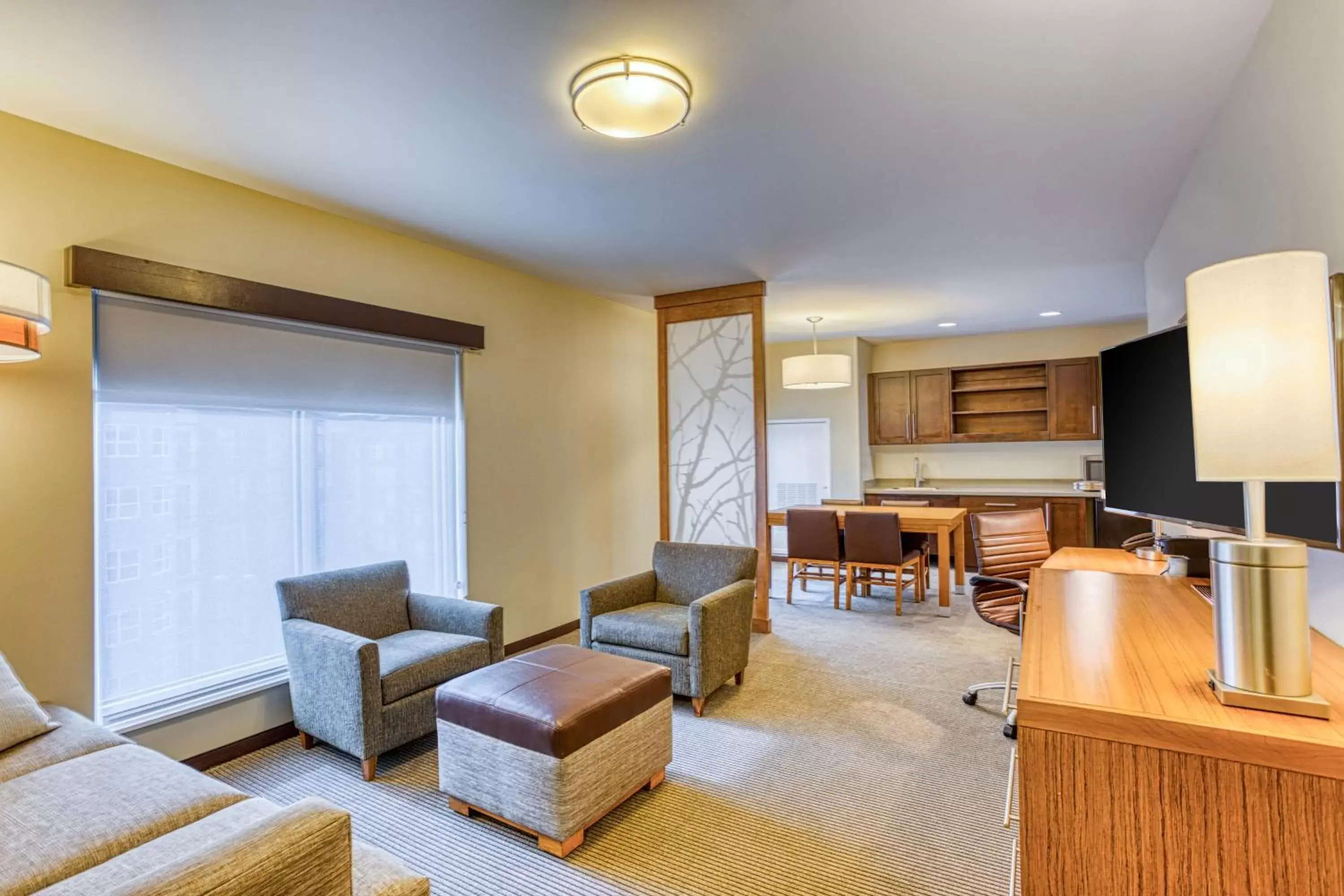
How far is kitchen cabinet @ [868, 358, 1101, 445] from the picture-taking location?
6.59 meters

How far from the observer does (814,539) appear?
208 inches

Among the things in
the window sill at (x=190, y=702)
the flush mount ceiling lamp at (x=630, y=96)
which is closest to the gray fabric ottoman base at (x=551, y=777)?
the window sill at (x=190, y=702)

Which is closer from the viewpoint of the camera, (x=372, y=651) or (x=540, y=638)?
(x=372, y=651)

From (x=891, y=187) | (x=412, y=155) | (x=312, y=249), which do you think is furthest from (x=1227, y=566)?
(x=312, y=249)

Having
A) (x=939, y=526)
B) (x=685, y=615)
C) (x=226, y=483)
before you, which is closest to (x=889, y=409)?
(x=939, y=526)

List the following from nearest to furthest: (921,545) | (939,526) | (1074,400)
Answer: (939,526)
(921,545)
(1074,400)

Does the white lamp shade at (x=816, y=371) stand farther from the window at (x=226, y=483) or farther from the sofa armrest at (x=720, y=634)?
the window at (x=226, y=483)

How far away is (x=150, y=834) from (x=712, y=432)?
374 centimetres

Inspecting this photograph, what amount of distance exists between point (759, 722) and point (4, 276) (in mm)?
3263

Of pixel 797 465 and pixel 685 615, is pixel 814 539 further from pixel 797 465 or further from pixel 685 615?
pixel 797 465

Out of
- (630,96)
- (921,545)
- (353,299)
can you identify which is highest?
(630,96)

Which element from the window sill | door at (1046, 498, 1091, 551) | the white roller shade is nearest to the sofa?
the window sill

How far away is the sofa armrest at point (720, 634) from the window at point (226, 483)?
178 centimetres

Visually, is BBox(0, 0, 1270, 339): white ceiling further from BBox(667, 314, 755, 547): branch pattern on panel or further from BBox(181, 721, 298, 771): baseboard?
BBox(181, 721, 298, 771): baseboard
